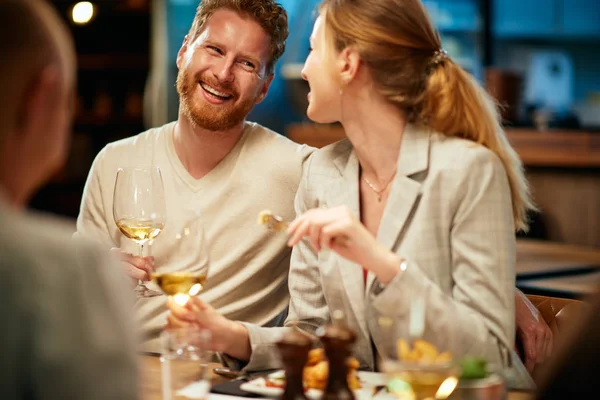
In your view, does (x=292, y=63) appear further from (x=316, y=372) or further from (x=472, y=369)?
Answer: (x=472, y=369)

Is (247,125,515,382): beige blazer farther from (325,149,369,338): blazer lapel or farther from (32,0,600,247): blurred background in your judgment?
(32,0,600,247): blurred background

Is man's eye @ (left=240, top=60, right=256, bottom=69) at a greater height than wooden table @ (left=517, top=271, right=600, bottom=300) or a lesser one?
greater

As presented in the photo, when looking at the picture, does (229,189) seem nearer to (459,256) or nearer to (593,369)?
(459,256)

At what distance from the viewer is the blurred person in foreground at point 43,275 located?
84cm

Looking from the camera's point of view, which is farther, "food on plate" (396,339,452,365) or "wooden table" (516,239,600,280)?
"wooden table" (516,239,600,280)

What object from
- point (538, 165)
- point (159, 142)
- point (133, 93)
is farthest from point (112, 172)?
point (133, 93)

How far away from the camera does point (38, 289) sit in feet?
2.78

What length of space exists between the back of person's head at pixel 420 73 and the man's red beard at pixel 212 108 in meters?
Result: 0.56

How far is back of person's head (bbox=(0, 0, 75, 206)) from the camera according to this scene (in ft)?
2.95

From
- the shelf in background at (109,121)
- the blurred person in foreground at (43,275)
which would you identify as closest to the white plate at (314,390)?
the blurred person in foreground at (43,275)

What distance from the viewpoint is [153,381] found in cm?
163

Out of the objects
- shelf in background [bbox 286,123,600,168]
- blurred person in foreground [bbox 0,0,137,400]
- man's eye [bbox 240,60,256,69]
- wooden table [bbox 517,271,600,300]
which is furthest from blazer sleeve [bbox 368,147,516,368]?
shelf in background [bbox 286,123,600,168]

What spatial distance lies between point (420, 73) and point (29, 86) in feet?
3.66

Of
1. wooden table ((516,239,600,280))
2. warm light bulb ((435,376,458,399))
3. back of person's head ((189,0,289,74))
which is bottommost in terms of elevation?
wooden table ((516,239,600,280))
